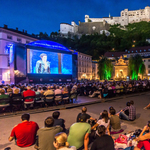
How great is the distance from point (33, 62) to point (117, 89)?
1812 cm

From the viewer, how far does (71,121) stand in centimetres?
604

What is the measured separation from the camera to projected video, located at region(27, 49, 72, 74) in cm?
2573

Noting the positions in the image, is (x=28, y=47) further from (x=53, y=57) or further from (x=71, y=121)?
(x=71, y=121)

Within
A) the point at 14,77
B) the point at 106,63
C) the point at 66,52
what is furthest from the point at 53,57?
the point at 106,63

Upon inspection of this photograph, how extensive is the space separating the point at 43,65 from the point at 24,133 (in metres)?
24.1

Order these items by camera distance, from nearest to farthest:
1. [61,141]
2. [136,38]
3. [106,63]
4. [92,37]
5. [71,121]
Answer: [61,141] → [71,121] → [106,63] → [136,38] → [92,37]

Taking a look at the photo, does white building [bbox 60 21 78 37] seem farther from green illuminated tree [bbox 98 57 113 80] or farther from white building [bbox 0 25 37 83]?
white building [bbox 0 25 37 83]

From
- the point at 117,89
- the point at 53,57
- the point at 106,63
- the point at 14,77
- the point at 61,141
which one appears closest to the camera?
the point at 61,141

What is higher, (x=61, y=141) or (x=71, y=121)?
(x=61, y=141)

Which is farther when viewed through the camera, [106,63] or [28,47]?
[106,63]

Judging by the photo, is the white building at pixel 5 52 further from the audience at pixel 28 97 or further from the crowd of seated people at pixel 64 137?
the crowd of seated people at pixel 64 137

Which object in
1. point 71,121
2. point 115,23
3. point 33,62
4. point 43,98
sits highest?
point 115,23

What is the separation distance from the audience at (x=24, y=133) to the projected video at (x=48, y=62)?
22814 millimetres

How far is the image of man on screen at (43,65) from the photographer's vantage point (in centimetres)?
2611
